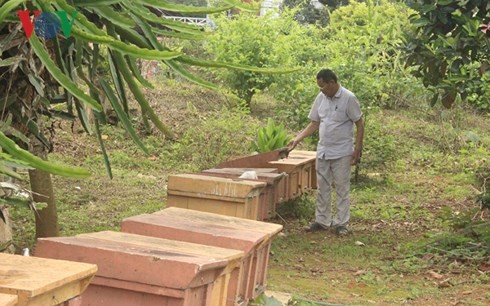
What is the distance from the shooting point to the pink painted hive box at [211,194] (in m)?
7.70

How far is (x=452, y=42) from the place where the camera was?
888cm

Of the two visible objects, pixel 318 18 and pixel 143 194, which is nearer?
pixel 143 194

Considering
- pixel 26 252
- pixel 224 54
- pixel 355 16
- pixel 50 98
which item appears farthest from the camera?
pixel 355 16

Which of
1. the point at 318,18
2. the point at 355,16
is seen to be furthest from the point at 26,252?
the point at 318,18

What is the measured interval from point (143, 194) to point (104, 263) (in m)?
8.31

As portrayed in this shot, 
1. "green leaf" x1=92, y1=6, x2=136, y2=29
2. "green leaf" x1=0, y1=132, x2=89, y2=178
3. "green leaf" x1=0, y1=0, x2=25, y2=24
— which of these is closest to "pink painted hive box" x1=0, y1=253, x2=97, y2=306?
"green leaf" x1=0, y1=132, x2=89, y2=178

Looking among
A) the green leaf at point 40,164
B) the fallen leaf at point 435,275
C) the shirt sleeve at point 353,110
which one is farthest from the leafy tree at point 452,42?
the green leaf at point 40,164

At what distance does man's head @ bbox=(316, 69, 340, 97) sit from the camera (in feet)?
34.1

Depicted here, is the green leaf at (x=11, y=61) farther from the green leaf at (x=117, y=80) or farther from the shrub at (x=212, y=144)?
the shrub at (x=212, y=144)

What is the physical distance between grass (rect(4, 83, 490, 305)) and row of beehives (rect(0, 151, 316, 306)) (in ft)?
5.06

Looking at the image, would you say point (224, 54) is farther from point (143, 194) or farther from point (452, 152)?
point (143, 194)

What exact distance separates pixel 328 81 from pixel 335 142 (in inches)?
28.5

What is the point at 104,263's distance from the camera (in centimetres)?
Result: 404

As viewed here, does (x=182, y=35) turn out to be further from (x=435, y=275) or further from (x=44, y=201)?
(x=435, y=275)
